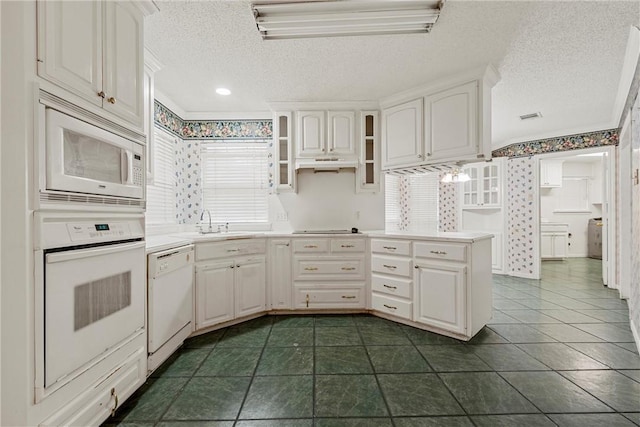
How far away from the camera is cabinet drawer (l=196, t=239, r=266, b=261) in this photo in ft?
8.28

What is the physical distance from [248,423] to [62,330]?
1.00 metres

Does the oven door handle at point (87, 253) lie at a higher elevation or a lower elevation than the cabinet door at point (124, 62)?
lower

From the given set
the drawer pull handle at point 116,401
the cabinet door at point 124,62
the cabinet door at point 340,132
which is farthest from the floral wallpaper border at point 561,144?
the drawer pull handle at point 116,401

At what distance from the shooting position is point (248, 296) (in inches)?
112

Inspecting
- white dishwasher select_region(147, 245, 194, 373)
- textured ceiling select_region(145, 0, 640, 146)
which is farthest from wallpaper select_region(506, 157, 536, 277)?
white dishwasher select_region(147, 245, 194, 373)

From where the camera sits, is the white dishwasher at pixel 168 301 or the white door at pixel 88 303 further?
the white dishwasher at pixel 168 301

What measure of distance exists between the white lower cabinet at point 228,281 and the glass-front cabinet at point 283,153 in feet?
2.66

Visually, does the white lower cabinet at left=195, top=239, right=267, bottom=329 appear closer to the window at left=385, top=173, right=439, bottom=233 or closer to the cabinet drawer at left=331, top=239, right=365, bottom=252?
the cabinet drawer at left=331, top=239, right=365, bottom=252

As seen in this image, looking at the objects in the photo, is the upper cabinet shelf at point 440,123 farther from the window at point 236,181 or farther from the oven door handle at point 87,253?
the oven door handle at point 87,253

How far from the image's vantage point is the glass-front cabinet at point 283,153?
3.35 meters

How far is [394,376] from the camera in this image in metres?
1.87

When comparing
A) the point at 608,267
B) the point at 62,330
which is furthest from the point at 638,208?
the point at 62,330

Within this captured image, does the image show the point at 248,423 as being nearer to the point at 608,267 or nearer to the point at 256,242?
the point at 256,242

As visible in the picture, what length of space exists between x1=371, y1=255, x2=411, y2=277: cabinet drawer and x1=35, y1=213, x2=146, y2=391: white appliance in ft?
6.98
